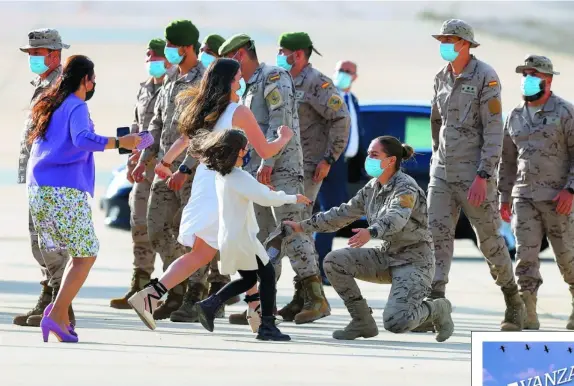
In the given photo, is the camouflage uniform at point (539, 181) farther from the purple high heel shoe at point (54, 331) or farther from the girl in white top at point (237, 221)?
the purple high heel shoe at point (54, 331)

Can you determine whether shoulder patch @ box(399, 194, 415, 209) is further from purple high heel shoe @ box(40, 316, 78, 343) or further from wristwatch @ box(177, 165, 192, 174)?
purple high heel shoe @ box(40, 316, 78, 343)

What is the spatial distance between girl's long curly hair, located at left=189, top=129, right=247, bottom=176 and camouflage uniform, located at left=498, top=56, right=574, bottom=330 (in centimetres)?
236

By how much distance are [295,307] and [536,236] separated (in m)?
1.59

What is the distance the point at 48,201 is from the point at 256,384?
215 centimetres

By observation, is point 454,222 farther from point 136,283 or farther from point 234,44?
point 136,283

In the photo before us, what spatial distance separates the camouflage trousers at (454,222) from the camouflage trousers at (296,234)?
2.58ft

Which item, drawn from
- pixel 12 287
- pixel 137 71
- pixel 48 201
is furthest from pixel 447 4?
pixel 48 201

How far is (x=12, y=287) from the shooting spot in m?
14.1

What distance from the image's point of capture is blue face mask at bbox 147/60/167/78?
12773 millimetres

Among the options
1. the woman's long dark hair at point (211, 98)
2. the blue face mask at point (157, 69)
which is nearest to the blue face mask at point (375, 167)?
the woman's long dark hair at point (211, 98)

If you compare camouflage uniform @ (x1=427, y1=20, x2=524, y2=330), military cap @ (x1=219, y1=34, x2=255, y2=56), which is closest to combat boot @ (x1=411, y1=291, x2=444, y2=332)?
camouflage uniform @ (x1=427, y1=20, x2=524, y2=330)

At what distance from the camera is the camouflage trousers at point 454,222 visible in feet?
37.9

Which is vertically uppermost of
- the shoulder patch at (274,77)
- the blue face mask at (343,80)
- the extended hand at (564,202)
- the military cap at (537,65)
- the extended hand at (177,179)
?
the blue face mask at (343,80)

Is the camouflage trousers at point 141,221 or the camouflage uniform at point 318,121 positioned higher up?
the camouflage uniform at point 318,121
